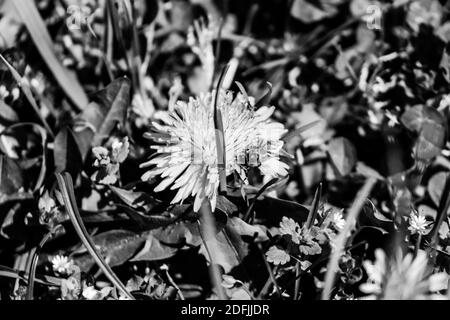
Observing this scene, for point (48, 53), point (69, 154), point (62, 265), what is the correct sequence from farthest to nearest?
point (48, 53)
point (69, 154)
point (62, 265)

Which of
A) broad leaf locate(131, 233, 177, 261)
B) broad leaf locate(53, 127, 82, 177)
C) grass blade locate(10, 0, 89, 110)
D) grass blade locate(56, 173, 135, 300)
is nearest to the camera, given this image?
grass blade locate(56, 173, 135, 300)

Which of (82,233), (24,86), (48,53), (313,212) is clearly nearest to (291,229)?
(313,212)

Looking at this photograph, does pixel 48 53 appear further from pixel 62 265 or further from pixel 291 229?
pixel 291 229

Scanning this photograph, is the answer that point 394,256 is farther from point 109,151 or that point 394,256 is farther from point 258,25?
point 258,25

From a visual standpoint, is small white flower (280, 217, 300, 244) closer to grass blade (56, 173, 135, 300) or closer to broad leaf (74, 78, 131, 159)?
grass blade (56, 173, 135, 300)

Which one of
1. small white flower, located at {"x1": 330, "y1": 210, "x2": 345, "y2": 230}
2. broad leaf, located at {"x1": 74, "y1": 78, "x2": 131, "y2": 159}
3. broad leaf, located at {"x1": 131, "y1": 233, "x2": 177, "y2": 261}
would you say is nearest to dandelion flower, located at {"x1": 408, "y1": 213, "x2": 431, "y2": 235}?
small white flower, located at {"x1": 330, "y1": 210, "x2": 345, "y2": 230}

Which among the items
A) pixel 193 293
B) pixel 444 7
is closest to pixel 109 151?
pixel 193 293
